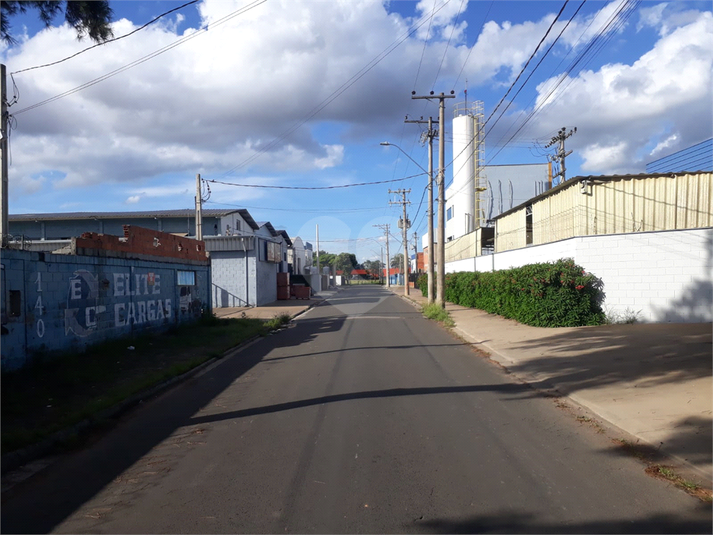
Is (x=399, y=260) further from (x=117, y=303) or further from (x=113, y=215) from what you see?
(x=117, y=303)

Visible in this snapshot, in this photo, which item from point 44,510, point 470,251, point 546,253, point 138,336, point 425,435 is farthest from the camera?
point 470,251

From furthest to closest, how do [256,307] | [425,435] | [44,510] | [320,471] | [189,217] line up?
[189,217], [256,307], [425,435], [320,471], [44,510]

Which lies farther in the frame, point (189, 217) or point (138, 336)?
point (189, 217)

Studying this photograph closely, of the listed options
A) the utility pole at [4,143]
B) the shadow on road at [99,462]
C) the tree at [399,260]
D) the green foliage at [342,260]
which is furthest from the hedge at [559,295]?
the green foliage at [342,260]

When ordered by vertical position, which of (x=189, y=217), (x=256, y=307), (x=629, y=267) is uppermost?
(x=189, y=217)

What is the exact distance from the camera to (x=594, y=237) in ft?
54.9

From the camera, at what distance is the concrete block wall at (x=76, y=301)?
33.2 ft

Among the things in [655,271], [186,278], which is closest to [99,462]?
[186,278]

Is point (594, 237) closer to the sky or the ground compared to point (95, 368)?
closer to the sky

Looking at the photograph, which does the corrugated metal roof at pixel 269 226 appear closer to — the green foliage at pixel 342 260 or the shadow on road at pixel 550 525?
the shadow on road at pixel 550 525

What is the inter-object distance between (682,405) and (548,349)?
5676 mm

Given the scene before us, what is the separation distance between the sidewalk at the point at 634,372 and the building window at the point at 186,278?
10.2 m

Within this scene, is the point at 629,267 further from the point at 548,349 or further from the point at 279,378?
the point at 279,378

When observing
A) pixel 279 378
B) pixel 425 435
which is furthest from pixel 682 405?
pixel 279 378
